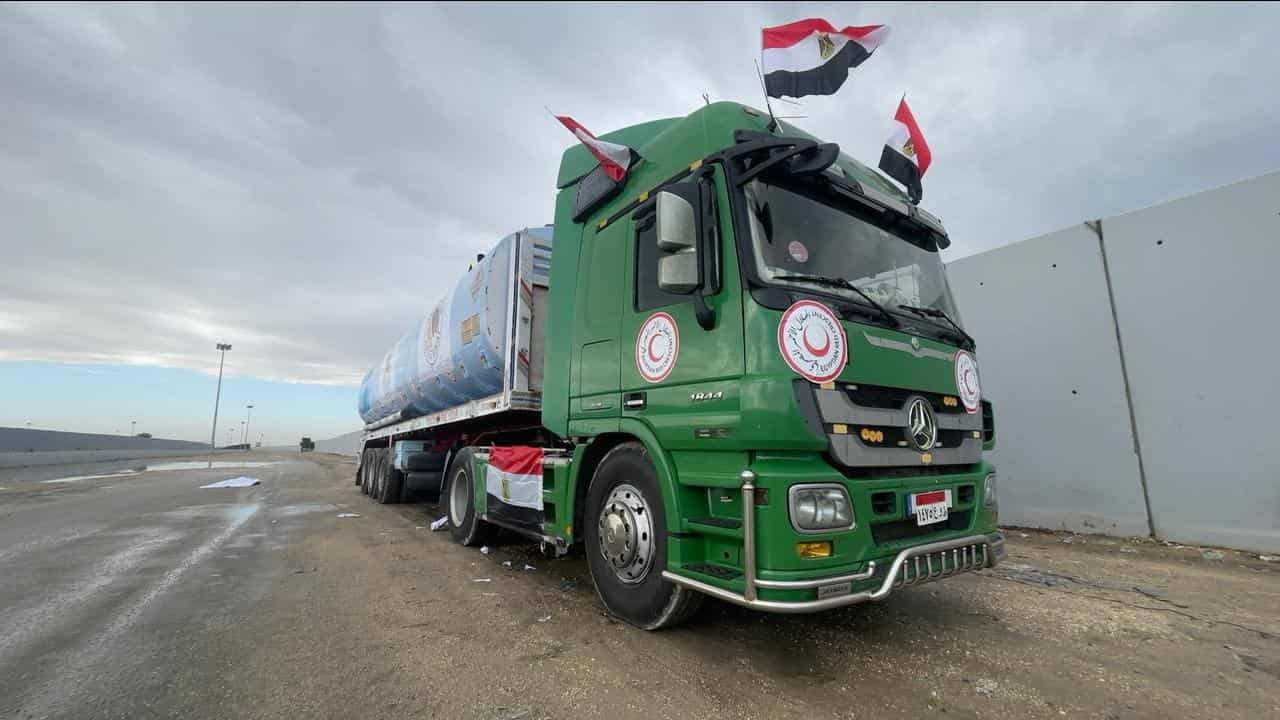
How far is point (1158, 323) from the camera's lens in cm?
620

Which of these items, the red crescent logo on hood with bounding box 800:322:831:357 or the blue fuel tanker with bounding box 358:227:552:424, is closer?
the red crescent logo on hood with bounding box 800:322:831:357

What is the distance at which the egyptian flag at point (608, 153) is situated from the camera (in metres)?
3.81

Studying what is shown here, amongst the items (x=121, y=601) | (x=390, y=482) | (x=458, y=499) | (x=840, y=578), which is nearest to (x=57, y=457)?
(x=390, y=482)

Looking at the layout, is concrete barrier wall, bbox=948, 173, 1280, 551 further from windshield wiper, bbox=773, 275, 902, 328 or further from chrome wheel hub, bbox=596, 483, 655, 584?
chrome wheel hub, bbox=596, 483, 655, 584

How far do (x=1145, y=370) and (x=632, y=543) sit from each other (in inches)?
263

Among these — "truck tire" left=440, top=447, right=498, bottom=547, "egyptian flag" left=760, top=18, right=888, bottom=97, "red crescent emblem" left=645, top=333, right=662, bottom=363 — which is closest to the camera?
"red crescent emblem" left=645, top=333, right=662, bottom=363

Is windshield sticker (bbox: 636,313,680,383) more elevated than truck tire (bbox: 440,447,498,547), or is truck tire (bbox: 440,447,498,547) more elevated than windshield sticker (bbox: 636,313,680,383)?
windshield sticker (bbox: 636,313,680,383)

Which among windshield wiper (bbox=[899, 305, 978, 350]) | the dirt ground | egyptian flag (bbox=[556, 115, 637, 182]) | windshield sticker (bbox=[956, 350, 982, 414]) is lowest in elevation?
the dirt ground

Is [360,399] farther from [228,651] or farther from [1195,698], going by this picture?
[1195,698]

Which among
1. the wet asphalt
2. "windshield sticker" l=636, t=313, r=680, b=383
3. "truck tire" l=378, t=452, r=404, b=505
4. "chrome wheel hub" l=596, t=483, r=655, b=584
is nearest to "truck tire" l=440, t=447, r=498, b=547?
the wet asphalt

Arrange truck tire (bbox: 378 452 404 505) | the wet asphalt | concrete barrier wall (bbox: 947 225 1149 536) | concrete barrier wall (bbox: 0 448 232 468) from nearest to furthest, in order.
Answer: the wet asphalt, concrete barrier wall (bbox: 947 225 1149 536), truck tire (bbox: 378 452 404 505), concrete barrier wall (bbox: 0 448 232 468)

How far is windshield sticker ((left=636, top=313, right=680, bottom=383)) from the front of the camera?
10.5 feet

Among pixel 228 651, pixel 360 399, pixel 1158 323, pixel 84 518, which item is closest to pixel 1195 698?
pixel 228 651

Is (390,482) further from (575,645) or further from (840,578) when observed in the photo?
(840,578)
